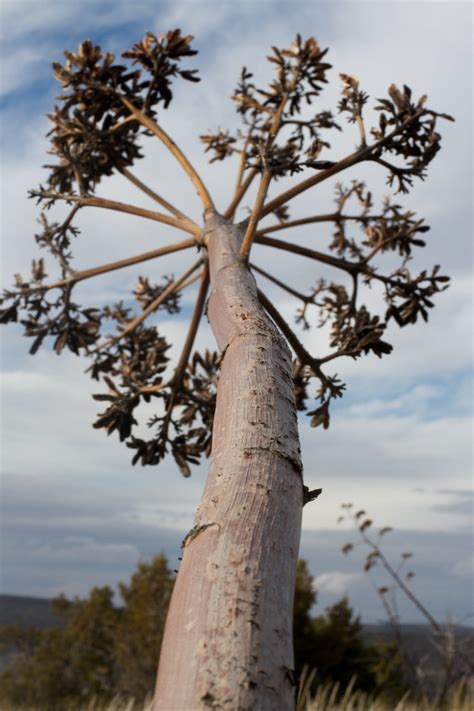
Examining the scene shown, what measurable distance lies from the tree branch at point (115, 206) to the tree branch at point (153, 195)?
73mm

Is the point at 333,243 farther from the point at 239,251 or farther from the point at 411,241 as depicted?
the point at 239,251

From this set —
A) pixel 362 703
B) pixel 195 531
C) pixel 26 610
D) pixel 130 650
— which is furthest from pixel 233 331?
pixel 26 610

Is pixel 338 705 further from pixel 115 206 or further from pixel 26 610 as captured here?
pixel 26 610

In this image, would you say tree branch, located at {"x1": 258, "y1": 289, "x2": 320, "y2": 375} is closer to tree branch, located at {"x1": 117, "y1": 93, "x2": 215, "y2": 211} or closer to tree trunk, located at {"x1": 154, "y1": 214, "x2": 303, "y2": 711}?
tree branch, located at {"x1": 117, "y1": 93, "x2": 215, "y2": 211}

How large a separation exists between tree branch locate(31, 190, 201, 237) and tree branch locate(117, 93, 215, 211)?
0.25 meters

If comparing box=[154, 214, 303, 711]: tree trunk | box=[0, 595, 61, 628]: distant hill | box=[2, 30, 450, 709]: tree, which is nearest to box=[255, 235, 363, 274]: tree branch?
box=[2, 30, 450, 709]: tree

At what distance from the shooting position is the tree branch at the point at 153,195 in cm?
610

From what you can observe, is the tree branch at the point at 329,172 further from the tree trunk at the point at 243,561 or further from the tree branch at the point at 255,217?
the tree trunk at the point at 243,561

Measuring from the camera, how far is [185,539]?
8.62ft

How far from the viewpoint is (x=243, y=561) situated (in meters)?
2.34

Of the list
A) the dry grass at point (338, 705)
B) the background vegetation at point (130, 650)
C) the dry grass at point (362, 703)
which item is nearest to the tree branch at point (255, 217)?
the dry grass at point (362, 703)

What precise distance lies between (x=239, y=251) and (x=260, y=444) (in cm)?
230

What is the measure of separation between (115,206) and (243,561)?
4.38 m

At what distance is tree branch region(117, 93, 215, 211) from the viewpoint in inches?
233
